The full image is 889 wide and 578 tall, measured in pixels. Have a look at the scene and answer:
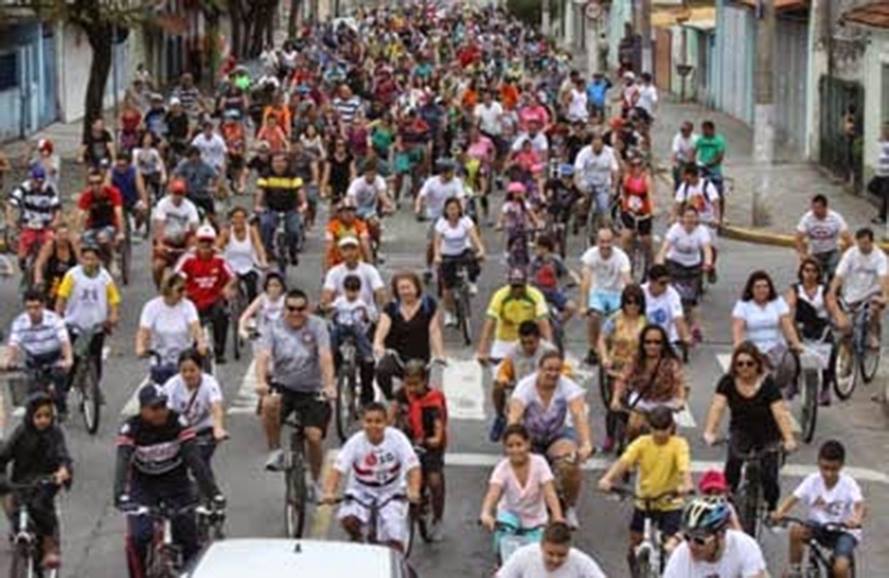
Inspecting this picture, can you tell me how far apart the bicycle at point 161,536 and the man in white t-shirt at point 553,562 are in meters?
2.36

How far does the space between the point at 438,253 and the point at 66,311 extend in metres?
5.11

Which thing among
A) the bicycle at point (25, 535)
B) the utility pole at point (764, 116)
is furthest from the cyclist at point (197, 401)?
the utility pole at point (764, 116)

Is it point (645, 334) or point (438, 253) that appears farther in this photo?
point (438, 253)

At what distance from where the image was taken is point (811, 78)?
41188mm

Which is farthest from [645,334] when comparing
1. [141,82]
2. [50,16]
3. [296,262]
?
[141,82]

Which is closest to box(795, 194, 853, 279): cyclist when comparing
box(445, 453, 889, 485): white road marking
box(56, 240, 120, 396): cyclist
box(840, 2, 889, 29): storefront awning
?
box(445, 453, 889, 485): white road marking

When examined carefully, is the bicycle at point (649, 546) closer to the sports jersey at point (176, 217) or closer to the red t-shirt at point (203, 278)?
the red t-shirt at point (203, 278)

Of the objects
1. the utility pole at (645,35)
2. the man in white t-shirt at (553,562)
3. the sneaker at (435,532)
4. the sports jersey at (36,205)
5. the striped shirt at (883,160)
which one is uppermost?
the utility pole at (645,35)

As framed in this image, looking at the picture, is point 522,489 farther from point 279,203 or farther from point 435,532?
point 279,203

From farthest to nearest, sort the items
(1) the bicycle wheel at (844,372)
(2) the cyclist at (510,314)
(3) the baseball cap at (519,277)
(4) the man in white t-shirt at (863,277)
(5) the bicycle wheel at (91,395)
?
(1) the bicycle wheel at (844,372)
(4) the man in white t-shirt at (863,277)
(5) the bicycle wheel at (91,395)
(3) the baseball cap at (519,277)
(2) the cyclist at (510,314)

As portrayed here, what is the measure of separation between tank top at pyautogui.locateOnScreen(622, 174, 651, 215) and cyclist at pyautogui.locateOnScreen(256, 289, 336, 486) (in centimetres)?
962

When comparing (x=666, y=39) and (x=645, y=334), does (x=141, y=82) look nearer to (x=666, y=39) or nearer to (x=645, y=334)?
(x=666, y=39)

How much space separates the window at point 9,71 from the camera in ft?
140

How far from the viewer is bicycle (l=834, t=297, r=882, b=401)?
2006 cm
